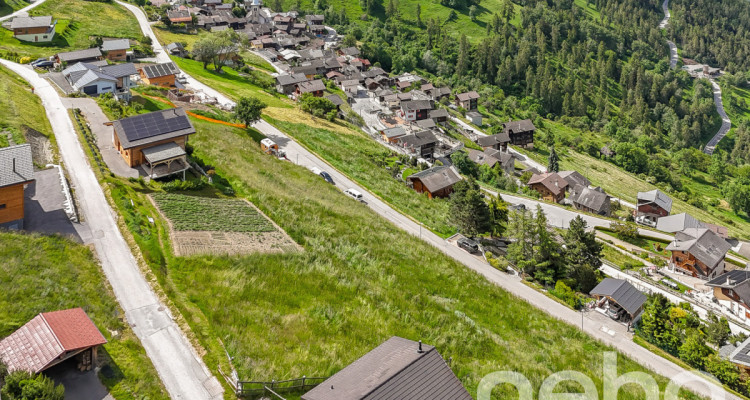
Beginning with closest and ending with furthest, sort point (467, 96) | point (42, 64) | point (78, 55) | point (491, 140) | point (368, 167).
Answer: point (368, 167), point (42, 64), point (78, 55), point (491, 140), point (467, 96)

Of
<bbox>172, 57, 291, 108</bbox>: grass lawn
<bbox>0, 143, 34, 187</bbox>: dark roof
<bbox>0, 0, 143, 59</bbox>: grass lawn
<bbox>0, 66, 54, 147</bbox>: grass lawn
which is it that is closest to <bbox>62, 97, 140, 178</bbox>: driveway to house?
<bbox>0, 66, 54, 147</bbox>: grass lawn

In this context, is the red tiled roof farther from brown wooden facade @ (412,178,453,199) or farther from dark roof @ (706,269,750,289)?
dark roof @ (706,269,750,289)

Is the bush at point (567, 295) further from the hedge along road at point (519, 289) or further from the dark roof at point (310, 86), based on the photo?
the dark roof at point (310, 86)

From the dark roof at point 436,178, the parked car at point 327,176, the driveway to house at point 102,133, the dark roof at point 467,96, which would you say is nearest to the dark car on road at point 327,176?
the parked car at point 327,176

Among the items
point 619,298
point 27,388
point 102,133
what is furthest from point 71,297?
point 619,298

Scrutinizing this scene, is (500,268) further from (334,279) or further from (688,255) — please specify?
(688,255)

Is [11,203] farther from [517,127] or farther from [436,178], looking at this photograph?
[517,127]
